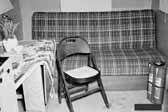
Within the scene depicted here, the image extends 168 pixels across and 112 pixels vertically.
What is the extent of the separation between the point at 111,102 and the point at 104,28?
3.21ft

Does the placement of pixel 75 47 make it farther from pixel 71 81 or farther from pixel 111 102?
pixel 111 102

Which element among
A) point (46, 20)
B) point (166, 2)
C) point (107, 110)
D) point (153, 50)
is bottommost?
point (107, 110)

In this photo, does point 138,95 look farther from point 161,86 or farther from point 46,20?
point 46,20

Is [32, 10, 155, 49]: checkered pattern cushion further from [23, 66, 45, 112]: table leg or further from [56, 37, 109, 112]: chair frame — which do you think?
[23, 66, 45, 112]: table leg

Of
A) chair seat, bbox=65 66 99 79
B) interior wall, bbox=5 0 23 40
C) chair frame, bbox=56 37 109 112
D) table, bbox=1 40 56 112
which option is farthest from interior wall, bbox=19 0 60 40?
chair seat, bbox=65 66 99 79

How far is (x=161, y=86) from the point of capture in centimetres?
226

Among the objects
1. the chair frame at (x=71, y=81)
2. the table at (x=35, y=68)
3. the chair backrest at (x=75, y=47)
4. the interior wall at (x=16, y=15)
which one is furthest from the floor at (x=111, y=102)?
the interior wall at (x=16, y=15)

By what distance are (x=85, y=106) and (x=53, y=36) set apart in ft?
3.35

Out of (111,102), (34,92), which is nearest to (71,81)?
(34,92)

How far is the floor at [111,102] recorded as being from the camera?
2301 millimetres

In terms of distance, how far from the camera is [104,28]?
2943 mm

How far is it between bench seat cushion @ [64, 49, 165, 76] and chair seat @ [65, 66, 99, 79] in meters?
0.14

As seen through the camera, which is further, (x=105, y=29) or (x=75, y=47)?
(x=105, y=29)

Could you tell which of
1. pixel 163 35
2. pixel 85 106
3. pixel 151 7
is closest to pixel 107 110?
pixel 85 106
